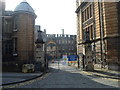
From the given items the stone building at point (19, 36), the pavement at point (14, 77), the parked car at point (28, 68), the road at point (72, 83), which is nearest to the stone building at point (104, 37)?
the road at point (72, 83)

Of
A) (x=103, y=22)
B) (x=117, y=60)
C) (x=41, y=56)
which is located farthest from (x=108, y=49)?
(x=41, y=56)

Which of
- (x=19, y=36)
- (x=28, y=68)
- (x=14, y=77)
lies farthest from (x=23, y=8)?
(x=14, y=77)

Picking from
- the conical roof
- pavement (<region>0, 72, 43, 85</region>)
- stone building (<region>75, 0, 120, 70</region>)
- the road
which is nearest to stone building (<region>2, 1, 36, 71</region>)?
the conical roof

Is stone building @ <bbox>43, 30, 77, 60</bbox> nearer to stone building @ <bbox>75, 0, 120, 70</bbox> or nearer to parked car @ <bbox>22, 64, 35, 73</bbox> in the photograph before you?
stone building @ <bbox>75, 0, 120, 70</bbox>

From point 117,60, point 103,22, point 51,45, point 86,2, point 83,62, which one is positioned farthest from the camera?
point 51,45

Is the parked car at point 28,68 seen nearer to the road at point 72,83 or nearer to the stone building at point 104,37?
A: the road at point 72,83

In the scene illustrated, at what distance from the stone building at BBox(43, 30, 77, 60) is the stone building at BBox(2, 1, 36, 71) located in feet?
216

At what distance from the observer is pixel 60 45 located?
96.8 metres

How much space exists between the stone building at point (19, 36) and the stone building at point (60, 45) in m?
65.8

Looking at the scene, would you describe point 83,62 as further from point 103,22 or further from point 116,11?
point 116,11

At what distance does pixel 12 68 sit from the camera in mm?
23469

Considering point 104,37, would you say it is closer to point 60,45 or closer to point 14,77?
point 14,77

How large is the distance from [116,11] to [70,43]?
7512cm

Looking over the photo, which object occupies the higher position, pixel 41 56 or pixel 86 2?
pixel 86 2
